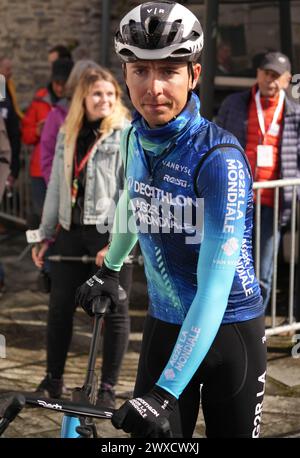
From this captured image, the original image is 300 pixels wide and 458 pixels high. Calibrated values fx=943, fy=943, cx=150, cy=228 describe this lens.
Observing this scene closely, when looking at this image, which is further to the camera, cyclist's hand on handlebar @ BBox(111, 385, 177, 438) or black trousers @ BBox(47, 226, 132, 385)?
black trousers @ BBox(47, 226, 132, 385)

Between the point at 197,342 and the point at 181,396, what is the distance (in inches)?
15.9

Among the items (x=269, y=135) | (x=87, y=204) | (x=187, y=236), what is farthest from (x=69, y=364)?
(x=187, y=236)

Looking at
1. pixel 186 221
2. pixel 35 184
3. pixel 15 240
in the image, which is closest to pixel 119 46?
pixel 186 221

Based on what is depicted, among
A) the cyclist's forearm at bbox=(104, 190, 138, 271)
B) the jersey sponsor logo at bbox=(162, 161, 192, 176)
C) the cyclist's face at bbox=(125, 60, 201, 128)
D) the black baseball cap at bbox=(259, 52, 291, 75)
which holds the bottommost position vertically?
the cyclist's forearm at bbox=(104, 190, 138, 271)

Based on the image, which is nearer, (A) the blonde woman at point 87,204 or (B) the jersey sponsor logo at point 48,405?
(B) the jersey sponsor logo at point 48,405

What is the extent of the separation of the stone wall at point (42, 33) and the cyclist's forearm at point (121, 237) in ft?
29.1

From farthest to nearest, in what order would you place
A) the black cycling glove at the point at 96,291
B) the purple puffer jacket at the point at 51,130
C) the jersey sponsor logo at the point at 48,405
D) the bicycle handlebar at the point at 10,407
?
the purple puffer jacket at the point at 51,130 < the black cycling glove at the point at 96,291 < the jersey sponsor logo at the point at 48,405 < the bicycle handlebar at the point at 10,407

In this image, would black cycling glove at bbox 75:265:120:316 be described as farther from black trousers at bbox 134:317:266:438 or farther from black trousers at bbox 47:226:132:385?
black trousers at bbox 47:226:132:385

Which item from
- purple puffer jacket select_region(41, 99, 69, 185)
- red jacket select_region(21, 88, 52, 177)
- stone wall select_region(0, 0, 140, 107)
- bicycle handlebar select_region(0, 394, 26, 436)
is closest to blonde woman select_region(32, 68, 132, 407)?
purple puffer jacket select_region(41, 99, 69, 185)

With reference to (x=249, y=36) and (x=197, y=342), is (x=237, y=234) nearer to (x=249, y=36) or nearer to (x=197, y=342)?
(x=197, y=342)

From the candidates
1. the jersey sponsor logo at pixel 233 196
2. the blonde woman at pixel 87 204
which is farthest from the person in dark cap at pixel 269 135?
the jersey sponsor logo at pixel 233 196

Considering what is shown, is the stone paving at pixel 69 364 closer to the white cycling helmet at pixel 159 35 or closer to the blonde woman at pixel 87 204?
the blonde woman at pixel 87 204

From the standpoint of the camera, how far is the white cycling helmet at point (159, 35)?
10.1 ft

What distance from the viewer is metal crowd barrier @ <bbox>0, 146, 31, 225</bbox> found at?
34.7 feet
